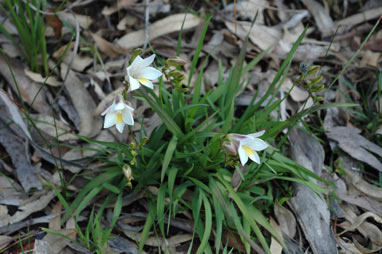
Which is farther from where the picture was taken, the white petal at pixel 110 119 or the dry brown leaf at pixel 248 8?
the dry brown leaf at pixel 248 8

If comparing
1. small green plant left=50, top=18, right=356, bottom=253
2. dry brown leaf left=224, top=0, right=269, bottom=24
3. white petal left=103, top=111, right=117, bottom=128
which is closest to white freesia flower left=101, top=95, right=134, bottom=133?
white petal left=103, top=111, right=117, bottom=128

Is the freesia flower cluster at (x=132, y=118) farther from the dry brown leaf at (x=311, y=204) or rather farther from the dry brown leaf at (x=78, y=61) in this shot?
the dry brown leaf at (x=78, y=61)

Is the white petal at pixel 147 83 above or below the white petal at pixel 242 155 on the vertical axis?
above

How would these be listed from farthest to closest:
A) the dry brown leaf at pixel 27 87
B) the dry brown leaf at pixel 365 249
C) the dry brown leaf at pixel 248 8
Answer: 1. the dry brown leaf at pixel 248 8
2. the dry brown leaf at pixel 27 87
3. the dry brown leaf at pixel 365 249

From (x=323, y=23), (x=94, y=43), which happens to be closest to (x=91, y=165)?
(x=94, y=43)

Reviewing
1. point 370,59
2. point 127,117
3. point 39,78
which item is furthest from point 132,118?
point 370,59

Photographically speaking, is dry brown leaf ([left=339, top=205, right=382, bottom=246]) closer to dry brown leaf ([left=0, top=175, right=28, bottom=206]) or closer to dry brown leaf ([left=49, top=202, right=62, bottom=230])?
dry brown leaf ([left=49, top=202, right=62, bottom=230])

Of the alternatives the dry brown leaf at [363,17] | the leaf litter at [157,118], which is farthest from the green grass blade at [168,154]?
the dry brown leaf at [363,17]

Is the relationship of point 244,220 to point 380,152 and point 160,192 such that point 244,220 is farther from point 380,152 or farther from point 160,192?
point 380,152

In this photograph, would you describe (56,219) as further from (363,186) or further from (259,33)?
(259,33)
